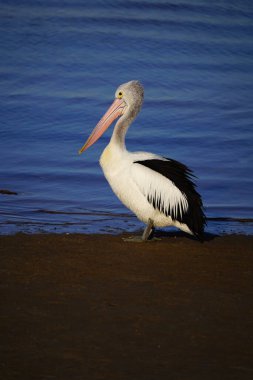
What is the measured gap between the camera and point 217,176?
31.9ft

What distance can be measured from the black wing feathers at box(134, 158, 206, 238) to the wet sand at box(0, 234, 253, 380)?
0.19 metres

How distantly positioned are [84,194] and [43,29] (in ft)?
33.2

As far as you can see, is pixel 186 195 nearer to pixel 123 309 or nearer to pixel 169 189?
pixel 169 189

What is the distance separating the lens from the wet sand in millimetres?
4363

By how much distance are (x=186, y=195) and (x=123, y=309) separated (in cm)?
198

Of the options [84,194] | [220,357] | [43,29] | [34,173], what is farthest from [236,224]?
[43,29]

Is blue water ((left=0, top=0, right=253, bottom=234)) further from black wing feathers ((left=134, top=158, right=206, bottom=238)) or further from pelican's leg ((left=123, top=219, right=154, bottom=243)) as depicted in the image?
black wing feathers ((left=134, top=158, right=206, bottom=238))

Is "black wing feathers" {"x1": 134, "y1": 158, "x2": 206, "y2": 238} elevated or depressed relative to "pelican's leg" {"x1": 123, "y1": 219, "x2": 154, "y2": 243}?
elevated

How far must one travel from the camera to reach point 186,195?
6.92 meters

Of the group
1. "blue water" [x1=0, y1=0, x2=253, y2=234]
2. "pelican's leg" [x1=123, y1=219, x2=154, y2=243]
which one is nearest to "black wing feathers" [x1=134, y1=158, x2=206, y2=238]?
"pelican's leg" [x1=123, y1=219, x2=154, y2=243]

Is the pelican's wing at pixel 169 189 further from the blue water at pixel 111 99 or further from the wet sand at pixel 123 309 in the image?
the blue water at pixel 111 99

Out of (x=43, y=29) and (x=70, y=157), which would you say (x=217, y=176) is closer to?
(x=70, y=157)

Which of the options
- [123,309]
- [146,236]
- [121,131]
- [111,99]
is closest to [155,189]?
[146,236]

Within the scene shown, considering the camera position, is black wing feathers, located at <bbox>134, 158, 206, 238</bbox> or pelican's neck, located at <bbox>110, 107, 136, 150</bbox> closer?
black wing feathers, located at <bbox>134, 158, 206, 238</bbox>
